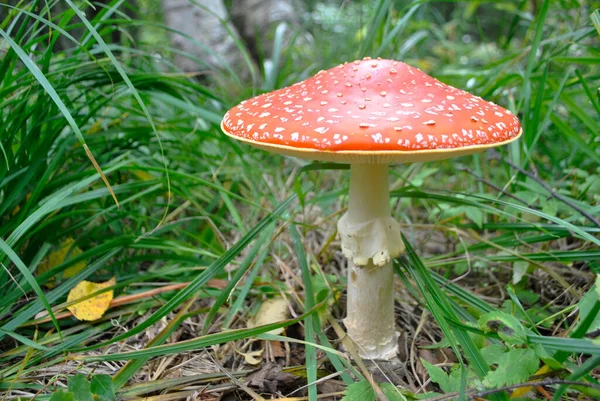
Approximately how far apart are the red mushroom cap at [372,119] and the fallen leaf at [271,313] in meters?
0.98

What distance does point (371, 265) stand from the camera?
74.0 inches

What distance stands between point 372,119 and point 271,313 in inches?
47.8

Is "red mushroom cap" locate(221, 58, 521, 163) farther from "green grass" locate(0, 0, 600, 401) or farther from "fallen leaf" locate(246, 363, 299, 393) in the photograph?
"fallen leaf" locate(246, 363, 299, 393)

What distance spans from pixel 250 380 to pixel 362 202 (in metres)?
0.87

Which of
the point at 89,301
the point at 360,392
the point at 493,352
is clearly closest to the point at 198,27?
the point at 89,301

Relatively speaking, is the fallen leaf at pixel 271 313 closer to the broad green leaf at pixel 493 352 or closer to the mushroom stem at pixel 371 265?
the mushroom stem at pixel 371 265

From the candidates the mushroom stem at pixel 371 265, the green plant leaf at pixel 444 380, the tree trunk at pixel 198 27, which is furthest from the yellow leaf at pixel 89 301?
the tree trunk at pixel 198 27

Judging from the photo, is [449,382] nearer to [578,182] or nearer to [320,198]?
[320,198]

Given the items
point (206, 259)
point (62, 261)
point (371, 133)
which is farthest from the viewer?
point (206, 259)

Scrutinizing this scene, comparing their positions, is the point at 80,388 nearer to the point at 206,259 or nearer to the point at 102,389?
the point at 102,389

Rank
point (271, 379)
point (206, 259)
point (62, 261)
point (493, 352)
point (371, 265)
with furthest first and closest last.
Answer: point (206, 259) → point (62, 261) → point (371, 265) → point (271, 379) → point (493, 352)

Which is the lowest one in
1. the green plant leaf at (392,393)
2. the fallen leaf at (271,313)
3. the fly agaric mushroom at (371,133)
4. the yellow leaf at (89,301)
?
the fallen leaf at (271,313)

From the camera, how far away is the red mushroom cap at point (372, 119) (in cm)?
126

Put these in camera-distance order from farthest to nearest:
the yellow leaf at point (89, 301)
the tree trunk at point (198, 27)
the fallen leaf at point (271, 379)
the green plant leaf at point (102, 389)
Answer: the tree trunk at point (198, 27) → the yellow leaf at point (89, 301) → the fallen leaf at point (271, 379) → the green plant leaf at point (102, 389)
